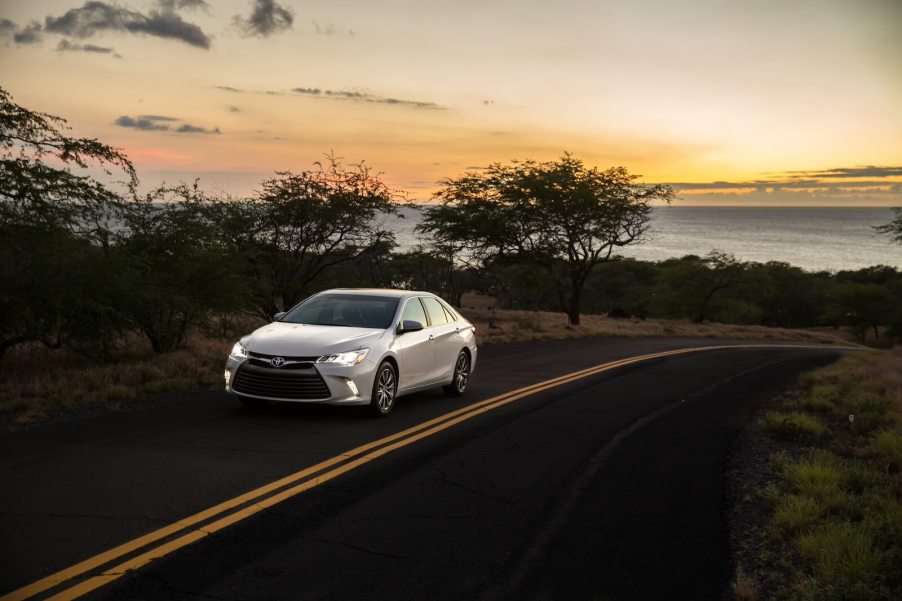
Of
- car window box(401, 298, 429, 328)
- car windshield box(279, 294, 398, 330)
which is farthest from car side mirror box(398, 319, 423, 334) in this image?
car window box(401, 298, 429, 328)

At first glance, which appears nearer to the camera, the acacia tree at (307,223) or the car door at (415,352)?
the car door at (415,352)

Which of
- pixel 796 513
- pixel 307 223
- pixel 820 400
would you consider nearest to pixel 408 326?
pixel 796 513

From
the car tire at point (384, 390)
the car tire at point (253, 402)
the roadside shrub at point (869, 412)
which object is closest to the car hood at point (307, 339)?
the car tire at point (384, 390)

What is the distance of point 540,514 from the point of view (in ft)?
20.5

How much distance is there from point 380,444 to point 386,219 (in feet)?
77.7

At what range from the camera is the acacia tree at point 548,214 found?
1574 inches

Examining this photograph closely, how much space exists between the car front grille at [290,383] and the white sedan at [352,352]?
0.04 feet

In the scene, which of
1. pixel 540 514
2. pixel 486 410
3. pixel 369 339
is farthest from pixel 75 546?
pixel 486 410

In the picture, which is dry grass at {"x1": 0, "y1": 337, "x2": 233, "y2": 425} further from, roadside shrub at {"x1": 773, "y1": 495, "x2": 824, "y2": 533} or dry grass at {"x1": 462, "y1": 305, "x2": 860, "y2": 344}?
dry grass at {"x1": 462, "y1": 305, "x2": 860, "y2": 344}

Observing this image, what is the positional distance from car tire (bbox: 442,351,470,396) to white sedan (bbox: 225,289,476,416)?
0.06 ft

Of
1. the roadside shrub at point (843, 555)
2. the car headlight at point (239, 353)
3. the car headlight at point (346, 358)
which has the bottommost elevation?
the roadside shrub at point (843, 555)

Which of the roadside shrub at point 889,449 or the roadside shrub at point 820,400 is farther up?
the roadside shrub at point 889,449

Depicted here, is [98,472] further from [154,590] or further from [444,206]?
[444,206]

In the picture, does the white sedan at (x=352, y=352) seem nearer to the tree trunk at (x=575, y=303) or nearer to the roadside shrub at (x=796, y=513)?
the roadside shrub at (x=796, y=513)
